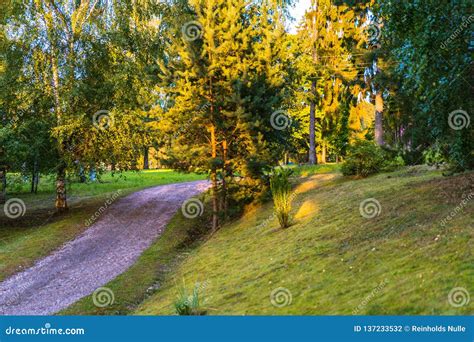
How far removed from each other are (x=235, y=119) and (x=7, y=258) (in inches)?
397

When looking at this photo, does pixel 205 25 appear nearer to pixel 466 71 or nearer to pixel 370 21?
pixel 466 71

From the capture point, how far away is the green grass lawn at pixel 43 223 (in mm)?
17172

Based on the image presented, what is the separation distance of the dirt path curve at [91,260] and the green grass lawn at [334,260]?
2.75ft
